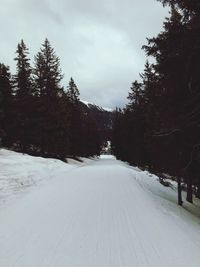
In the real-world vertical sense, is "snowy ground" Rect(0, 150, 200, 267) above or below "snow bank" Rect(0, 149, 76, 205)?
below

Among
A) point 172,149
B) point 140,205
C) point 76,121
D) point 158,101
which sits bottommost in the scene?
point 140,205

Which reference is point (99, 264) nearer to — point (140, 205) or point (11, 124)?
point (140, 205)

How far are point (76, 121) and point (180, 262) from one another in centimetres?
4294

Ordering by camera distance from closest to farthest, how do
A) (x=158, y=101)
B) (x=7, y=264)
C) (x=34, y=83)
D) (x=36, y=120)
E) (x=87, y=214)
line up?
(x=7, y=264) → (x=87, y=214) → (x=158, y=101) → (x=36, y=120) → (x=34, y=83)

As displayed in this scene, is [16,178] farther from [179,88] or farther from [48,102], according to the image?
[48,102]

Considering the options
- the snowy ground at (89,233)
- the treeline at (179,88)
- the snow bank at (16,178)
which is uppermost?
the treeline at (179,88)

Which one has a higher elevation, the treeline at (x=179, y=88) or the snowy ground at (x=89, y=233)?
the treeline at (x=179, y=88)

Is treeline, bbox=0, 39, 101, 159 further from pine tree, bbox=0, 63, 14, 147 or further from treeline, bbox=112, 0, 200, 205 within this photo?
treeline, bbox=112, 0, 200, 205

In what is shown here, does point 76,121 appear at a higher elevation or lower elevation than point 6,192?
higher

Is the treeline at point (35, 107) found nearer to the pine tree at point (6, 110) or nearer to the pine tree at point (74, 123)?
the pine tree at point (6, 110)

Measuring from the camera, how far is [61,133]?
109 feet

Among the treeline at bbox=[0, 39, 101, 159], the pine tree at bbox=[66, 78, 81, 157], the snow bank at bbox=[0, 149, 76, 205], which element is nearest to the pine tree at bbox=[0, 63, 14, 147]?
the treeline at bbox=[0, 39, 101, 159]

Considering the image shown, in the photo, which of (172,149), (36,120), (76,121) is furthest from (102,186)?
(76,121)

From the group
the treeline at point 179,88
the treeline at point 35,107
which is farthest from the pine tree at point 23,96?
the treeline at point 179,88
